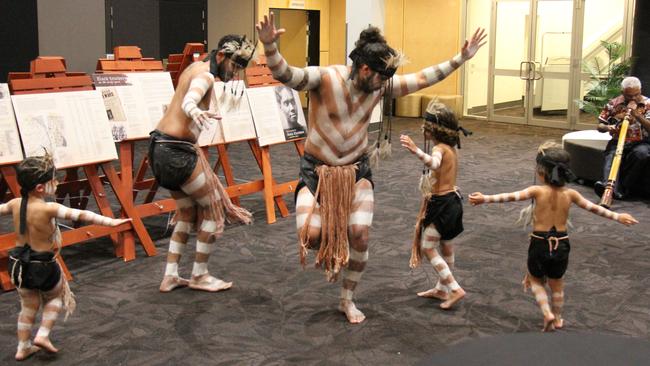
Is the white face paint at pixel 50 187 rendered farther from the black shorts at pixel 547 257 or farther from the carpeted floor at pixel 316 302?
the black shorts at pixel 547 257

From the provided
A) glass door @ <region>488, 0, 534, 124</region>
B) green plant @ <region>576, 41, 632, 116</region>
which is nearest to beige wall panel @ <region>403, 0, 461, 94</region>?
glass door @ <region>488, 0, 534, 124</region>

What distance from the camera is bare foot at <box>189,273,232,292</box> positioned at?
14.6 ft

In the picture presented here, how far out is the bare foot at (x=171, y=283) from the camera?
4.45 metres

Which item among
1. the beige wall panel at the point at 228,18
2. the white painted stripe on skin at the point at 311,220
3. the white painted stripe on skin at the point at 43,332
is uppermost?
the beige wall panel at the point at 228,18

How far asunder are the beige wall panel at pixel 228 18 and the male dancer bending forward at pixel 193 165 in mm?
8263

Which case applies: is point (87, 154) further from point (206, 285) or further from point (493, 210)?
point (493, 210)

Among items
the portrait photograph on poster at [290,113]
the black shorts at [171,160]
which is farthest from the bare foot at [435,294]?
the portrait photograph on poster at [290,113]

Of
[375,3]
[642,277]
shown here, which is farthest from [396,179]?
[375,3]

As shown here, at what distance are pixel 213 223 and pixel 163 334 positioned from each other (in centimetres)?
87

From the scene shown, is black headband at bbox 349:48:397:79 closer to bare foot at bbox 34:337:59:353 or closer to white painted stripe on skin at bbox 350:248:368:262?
white painted stripe on skin at bbox 350:248:368:262

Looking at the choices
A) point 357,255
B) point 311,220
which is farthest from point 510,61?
point 311,220

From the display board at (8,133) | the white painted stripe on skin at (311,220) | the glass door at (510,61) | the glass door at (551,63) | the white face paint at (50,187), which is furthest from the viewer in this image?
the glass door at (510,61)

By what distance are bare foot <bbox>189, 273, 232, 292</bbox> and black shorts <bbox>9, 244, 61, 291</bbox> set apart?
3.69 feet

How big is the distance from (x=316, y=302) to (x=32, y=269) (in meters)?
1.55
